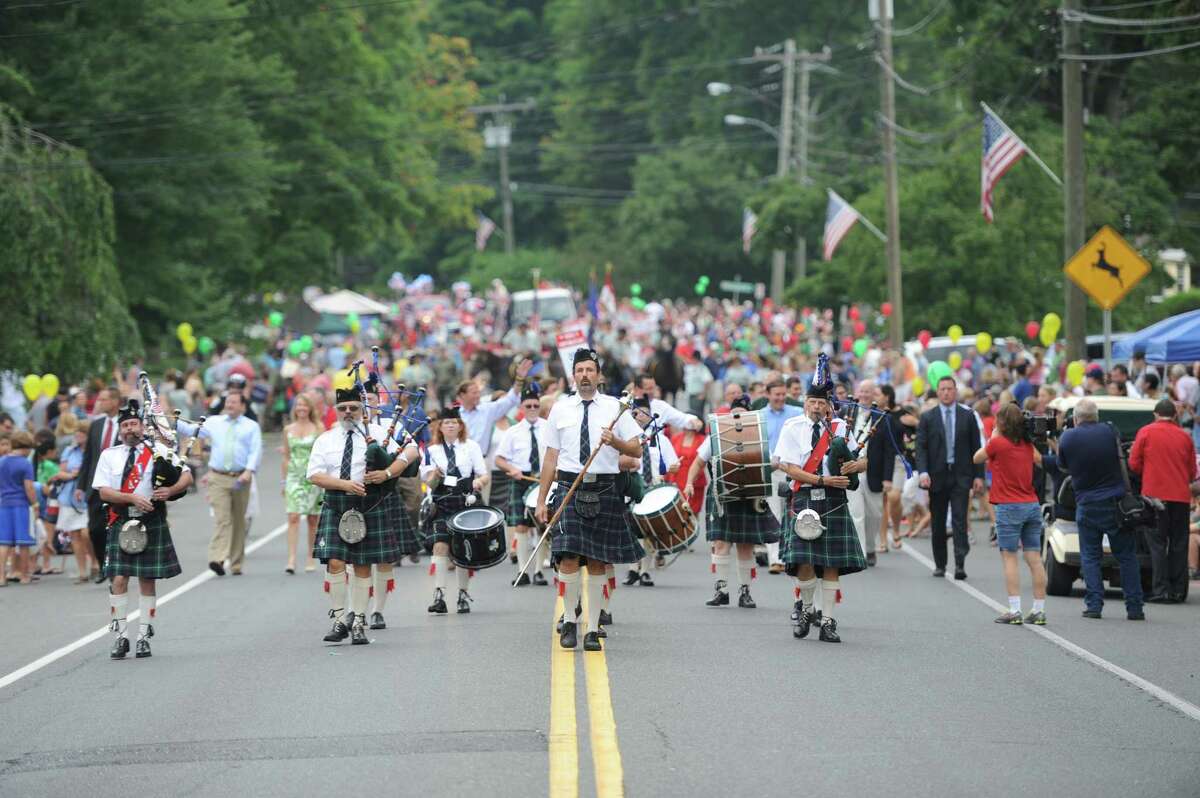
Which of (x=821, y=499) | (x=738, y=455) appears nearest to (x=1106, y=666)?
(x=821, y=499)

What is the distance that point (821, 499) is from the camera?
1337cm

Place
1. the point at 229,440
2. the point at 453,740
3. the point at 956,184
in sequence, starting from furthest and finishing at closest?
the point at 956,184
the point at 229,440
the point at 453,740

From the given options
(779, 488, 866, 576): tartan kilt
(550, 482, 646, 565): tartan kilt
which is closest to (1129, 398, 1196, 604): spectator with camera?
(779, 488, 866, 576): tartan kilt

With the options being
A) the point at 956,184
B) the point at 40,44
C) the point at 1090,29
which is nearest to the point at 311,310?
the point at 40,44

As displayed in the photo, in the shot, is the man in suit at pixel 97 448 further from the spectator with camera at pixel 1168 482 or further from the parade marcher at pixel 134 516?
the spectator with camera at pixel 1168 482

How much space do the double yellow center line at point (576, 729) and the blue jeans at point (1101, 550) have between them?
4727mm

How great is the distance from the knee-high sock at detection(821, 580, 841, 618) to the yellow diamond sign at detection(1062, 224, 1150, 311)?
9760 mm

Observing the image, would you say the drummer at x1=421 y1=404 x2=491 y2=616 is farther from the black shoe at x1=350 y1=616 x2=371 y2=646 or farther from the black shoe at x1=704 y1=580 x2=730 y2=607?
the black shoe at x1=704 y1=580 x2=730 y2=607

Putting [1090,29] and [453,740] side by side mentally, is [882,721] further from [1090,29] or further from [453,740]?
[1090,29]

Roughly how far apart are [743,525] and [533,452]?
3.00 m

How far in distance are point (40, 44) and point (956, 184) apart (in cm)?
1842

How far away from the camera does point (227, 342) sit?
49719mm

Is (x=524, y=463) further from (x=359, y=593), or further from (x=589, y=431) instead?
(x=589, y=431)

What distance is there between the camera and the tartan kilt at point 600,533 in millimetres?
12672
